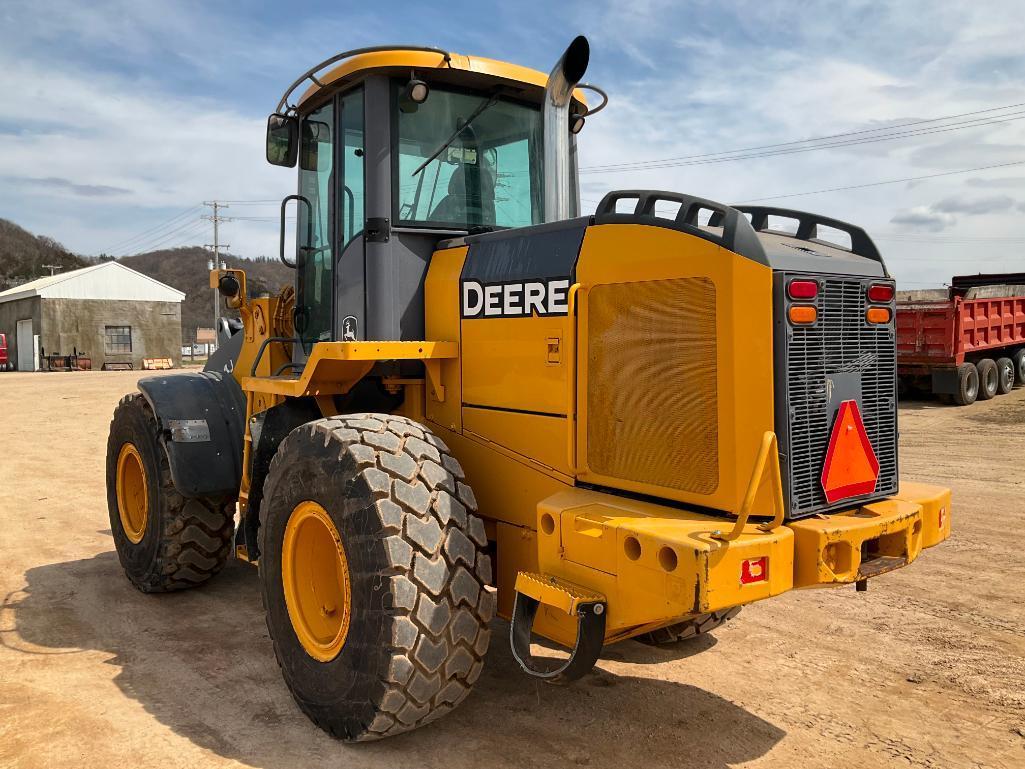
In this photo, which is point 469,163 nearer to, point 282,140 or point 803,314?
point 282,140

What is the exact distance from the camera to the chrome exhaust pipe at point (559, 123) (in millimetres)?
4109

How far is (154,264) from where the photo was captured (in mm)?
121625

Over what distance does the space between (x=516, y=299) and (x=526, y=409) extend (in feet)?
1.66

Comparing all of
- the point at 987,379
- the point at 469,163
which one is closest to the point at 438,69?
the point at 469,163

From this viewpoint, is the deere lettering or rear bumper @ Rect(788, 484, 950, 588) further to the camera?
the deere lettering

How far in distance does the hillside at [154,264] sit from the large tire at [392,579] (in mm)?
64981

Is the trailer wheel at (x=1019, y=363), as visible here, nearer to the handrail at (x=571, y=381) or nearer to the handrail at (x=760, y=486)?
the handrail at (x=571, y=381)

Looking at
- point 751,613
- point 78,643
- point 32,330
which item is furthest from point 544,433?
point 32,330

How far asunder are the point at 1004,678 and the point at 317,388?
12.2 feet

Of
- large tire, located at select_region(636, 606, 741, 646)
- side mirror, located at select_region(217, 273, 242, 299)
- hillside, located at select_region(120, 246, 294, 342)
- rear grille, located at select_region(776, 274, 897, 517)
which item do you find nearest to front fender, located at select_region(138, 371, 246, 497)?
side mirror, located at select_region(217, 273, 242, 299)

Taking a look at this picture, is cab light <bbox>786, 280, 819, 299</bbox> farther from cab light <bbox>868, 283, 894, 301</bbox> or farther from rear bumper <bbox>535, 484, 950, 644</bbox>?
rear bumper <bbox>535, 484, 950, 644</bbox>

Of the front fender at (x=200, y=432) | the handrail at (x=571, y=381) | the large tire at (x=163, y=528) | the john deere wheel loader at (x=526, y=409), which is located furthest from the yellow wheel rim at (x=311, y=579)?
the large tire at (x=163, y=528)

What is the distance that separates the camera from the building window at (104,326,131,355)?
142ft

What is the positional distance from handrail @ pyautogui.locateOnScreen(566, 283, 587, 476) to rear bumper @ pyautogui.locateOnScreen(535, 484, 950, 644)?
165mm
